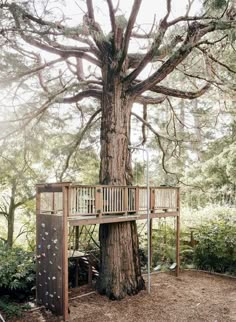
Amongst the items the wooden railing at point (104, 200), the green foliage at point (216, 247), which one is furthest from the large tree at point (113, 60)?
the green foliage at point (216, 247)

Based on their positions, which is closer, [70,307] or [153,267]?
[70,307]

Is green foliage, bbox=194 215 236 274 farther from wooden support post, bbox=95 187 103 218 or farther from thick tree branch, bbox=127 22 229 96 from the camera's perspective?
thick tree branch, bbox=127 22 229 96

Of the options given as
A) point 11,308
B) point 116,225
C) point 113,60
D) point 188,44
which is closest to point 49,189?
point 116,225

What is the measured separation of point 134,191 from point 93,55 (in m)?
3.49

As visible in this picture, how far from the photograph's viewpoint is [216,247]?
9.23m

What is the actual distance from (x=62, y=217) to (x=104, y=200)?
120 centimetres

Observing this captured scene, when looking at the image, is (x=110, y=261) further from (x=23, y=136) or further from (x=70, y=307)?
(x=23, y=136)

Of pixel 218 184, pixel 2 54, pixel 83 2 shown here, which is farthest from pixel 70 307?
pixel 218 184

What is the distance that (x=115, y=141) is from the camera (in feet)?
25.3

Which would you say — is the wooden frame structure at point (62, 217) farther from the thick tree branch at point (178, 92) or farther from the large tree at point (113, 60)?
the thick tree branch at point (178, 92)

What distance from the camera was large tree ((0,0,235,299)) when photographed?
5957 mm

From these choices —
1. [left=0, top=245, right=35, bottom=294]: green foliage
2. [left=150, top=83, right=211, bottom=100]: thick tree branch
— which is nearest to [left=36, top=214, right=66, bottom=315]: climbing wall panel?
[left=0, top=245, right=35, bottom=294]: green foliage

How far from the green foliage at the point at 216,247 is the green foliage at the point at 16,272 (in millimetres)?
4941

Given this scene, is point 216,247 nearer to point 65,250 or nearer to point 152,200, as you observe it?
point 152,200
